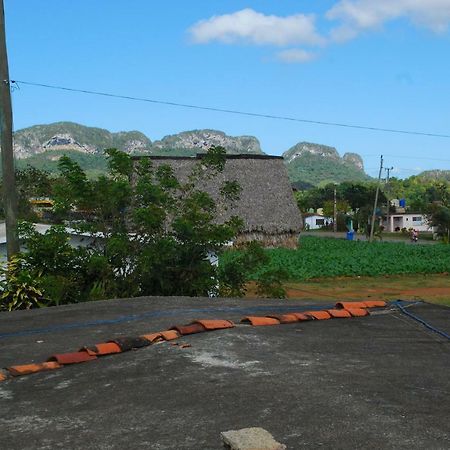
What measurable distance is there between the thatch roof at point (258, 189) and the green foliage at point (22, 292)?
30779mm

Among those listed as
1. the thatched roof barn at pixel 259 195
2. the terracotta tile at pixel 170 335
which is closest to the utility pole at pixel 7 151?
the terracotta tile at pixel 170 335

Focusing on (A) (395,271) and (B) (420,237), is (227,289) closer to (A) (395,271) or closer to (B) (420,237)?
(A) (395,271)

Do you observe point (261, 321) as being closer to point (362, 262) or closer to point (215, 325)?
point (215, 325)

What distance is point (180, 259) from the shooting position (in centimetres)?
1243

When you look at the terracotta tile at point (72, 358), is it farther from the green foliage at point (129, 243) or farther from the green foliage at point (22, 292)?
the green foliage at point (22, 292)

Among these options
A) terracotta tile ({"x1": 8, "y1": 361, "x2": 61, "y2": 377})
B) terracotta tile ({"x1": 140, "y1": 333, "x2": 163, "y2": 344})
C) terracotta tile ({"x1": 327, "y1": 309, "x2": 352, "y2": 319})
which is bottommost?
terracotta tile ({"x1": 8, "y1": 361, "x2": 61, "y2": 377})

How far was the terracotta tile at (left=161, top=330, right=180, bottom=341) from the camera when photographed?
6.53 m

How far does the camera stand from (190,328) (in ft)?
22.4

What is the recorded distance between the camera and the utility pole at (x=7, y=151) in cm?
1245

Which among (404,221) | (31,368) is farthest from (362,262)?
(404,221)

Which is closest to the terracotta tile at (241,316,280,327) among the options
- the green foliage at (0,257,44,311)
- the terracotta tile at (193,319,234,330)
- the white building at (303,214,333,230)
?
the terracotta tile at (193,319,234,330)

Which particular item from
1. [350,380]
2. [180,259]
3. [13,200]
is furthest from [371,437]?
[13,200]

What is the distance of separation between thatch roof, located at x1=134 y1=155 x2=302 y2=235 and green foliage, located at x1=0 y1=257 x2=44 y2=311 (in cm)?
3078

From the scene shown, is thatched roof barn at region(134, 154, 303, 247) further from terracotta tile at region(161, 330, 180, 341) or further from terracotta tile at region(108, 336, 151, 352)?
terracotta tile at region(108, 336, 151, 352)
